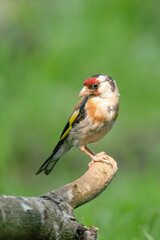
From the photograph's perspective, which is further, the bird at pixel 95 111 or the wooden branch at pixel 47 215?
the bird at pixel 95 111

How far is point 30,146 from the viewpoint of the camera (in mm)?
7945

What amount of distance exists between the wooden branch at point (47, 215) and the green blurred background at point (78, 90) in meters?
2.07

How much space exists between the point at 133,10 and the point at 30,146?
3.50 m

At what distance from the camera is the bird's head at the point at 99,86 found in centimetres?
467

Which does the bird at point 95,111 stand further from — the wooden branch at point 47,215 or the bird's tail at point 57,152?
the wooden branch at point 47,215

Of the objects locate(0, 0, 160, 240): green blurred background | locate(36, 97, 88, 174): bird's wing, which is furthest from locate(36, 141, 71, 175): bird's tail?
locate(0, 0, 160, 240): green blurred background

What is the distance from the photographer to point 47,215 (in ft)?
9.54

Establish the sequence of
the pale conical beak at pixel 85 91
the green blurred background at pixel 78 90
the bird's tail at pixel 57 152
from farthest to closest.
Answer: the green blurred background at pixel 78 90
the bird's tail at pixel 57 152
the pale conical beak at pixel 85 91

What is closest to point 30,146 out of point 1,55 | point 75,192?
point 1,55

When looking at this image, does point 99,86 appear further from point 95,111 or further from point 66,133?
point 66,133

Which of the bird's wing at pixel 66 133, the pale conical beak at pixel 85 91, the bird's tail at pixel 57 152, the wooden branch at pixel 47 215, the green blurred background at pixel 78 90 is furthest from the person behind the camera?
the green blurred background at pixel 78 90

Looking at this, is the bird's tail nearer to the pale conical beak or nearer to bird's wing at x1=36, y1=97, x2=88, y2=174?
bird's wing at x1=36, y1=97, x2=88, y2=174

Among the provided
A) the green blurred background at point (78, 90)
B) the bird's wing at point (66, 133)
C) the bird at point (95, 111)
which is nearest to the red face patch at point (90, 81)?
the bird at point (95, 111)

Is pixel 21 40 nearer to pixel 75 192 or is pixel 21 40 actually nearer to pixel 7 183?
pixel 7 183
